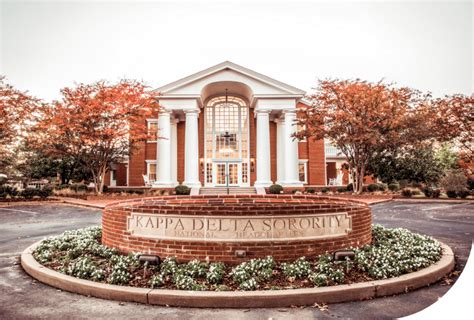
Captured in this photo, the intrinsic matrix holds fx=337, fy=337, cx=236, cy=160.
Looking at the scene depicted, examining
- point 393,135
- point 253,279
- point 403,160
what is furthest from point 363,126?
point 253,279

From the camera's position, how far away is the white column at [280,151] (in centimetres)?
3064

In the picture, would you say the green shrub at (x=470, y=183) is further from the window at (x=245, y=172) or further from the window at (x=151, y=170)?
the window at (x=151, y=170)

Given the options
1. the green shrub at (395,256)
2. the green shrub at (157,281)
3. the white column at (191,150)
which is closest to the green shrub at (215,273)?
the green shrub at (157,281)

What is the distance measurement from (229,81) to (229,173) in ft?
28.2

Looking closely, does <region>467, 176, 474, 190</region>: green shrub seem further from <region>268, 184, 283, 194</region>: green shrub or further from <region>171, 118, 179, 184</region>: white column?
<region>171, 118, 179, 184</region>: white column

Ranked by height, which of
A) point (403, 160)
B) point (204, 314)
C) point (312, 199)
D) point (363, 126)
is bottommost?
point (204, 314)

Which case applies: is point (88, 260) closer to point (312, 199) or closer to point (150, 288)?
point (150, 288)

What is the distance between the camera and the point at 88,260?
589 cm

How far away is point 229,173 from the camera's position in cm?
3222

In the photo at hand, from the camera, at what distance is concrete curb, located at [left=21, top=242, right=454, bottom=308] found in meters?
4.46

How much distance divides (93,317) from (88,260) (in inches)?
76.4

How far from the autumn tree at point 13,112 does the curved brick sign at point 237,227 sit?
66.3 feet

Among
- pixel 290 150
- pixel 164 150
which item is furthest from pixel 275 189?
pixel 164 150

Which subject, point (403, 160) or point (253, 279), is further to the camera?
point (403, 160)
